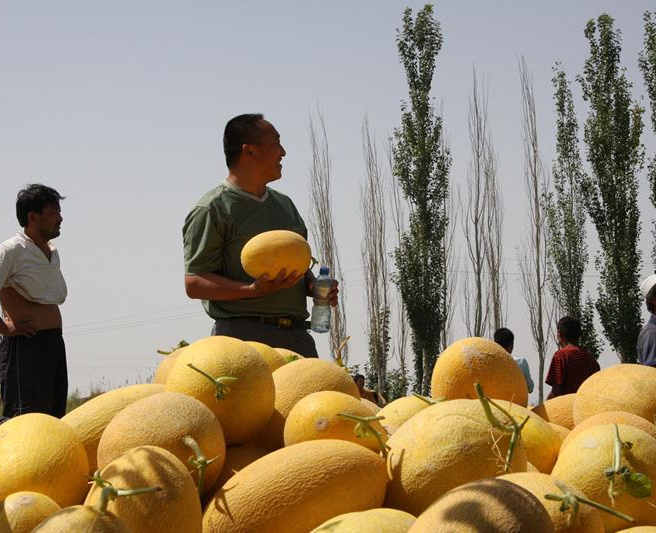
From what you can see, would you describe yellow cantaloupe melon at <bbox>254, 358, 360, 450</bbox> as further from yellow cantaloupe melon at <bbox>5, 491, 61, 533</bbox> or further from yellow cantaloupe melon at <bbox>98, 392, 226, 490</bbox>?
yellow cantaloupe melon at <bbox>5, 491, 61, 533</bbox>

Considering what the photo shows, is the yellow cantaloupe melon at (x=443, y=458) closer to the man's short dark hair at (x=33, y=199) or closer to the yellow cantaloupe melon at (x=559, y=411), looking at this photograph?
the yellow cantaloupe melon at (x=559, y=411)

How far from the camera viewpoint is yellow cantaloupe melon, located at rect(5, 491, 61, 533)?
4.17 ft

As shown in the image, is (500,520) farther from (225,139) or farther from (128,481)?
(225,139)

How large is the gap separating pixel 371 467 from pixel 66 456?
0.52m

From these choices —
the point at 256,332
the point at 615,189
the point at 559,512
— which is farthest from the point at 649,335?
the point at 615,189

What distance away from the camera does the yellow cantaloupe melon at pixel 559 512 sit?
1.20 meters

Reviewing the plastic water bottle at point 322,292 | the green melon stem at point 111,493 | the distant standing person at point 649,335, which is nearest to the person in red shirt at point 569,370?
the distant standing person at point 649,335

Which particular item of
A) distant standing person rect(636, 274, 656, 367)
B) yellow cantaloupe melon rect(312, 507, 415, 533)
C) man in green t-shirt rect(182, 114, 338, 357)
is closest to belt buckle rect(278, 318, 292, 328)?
man in green t-shirt rect(182, 114, 338, 357)

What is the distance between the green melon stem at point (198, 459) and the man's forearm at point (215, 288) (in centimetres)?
179

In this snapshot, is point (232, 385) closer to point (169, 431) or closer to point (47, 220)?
point (169, 431)

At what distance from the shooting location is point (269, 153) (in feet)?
12.0

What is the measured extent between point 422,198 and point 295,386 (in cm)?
1746

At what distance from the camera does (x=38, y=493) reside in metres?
1.39

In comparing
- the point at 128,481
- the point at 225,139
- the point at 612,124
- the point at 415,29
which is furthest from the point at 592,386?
the point at 415,29
